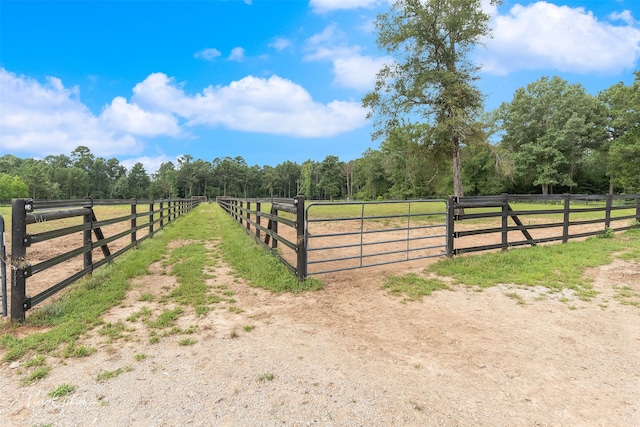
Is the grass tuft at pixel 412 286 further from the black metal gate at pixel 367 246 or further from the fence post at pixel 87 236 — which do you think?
the fence post at pixel 87 236

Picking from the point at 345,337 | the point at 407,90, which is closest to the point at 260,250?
the point at 345,337

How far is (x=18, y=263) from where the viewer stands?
354 cm

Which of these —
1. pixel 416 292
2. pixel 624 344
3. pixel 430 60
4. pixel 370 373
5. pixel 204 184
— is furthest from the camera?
pixel 204 184

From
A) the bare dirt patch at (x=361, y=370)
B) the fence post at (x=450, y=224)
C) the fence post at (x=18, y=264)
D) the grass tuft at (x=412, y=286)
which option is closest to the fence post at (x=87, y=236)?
the fence post at (x=18, y=264)

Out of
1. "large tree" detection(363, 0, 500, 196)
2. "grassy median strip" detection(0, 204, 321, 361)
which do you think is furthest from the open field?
"large tree" detection(363, 0, 500, 196)

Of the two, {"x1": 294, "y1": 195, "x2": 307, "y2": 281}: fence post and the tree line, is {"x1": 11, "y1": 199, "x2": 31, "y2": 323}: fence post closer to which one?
{"x1": 294, "y1": 195, "x2": 307, "y2": 281}: fence post

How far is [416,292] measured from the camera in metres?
4.75

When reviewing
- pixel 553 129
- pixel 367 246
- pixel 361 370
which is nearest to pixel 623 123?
pixel 553 129

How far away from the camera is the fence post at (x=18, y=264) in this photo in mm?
3482

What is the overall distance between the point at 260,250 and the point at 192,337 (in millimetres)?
4492

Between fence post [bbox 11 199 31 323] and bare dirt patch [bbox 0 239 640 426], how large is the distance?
997mm

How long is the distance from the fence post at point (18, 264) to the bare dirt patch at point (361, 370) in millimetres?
997

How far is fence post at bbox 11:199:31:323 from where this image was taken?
137 inches

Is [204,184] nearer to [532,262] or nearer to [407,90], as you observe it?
[407,90]
